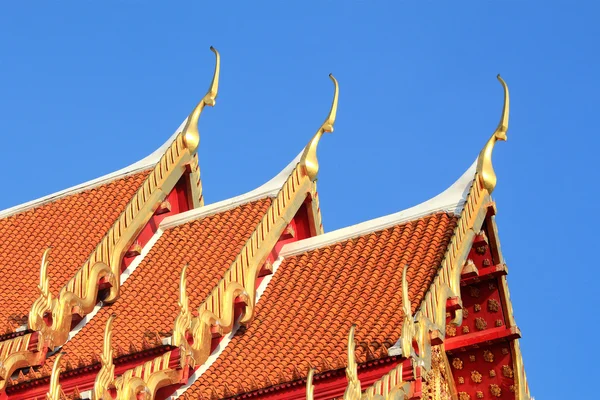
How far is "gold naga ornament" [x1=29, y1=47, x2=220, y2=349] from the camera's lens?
19797 mm

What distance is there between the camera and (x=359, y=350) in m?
18.2

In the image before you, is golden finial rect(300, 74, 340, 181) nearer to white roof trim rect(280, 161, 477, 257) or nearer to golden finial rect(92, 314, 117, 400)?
white roof trim rect(280, 161, 477, 257)

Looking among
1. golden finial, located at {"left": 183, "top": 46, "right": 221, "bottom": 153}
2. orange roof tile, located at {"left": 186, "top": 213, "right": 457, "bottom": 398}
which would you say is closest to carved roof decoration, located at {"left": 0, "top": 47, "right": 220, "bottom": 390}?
golden finial, located at {"left": 183, "top": 46, "right": 221, "bottom": 153}

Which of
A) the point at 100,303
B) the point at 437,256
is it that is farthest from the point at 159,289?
the point at 437,256

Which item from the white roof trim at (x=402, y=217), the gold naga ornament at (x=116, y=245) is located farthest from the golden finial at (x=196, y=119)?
the white roof trim at (x=402, y=217)

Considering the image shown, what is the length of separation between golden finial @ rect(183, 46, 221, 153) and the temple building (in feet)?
0.07

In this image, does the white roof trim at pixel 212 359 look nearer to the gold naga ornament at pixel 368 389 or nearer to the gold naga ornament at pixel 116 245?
the gold naga ornament at pixel 116 245

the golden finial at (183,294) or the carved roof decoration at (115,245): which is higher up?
the carved roof decoration at (115,245)

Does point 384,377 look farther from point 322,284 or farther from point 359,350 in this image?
point 322,284

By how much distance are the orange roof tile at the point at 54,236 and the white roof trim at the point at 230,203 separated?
64 centimetres

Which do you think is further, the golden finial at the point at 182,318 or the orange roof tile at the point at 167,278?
the orange roof tile at the point at 167,278

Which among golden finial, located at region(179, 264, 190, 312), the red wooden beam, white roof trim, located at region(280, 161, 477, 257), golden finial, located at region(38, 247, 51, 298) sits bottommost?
the red wooden beam

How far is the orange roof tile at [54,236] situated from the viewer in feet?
69.3

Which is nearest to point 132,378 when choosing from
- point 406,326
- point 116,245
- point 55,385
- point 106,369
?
point 106,369
